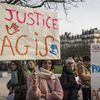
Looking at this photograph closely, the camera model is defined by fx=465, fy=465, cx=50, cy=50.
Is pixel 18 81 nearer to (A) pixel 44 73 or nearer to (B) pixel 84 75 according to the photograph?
(A) pixel 44 73

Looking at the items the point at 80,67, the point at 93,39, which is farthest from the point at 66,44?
the point at 80,67

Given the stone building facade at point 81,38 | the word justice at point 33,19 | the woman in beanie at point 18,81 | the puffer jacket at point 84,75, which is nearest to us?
the word justice at point 33,19

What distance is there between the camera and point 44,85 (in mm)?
5883

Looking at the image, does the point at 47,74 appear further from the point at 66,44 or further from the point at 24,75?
the point at 66,44

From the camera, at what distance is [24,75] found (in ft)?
24.7

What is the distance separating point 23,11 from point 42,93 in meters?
1.06

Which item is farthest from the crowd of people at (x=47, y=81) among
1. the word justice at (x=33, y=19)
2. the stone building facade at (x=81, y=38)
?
the stone building facade at (x=81, y=38)

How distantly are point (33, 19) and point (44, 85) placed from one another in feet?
2.79

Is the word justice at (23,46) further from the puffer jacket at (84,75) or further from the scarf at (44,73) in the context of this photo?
the puffer jacket at (84,75)

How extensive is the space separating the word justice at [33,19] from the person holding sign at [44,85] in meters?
0.52

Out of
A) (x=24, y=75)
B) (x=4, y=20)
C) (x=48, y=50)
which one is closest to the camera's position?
(x=4, y=20)

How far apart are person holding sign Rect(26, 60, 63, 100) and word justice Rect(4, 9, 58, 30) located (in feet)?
1.69

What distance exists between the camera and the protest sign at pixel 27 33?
5.60 meters

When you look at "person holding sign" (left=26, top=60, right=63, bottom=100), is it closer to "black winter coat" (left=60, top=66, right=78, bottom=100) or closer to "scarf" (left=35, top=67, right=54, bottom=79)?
"scarf" (left=35, top=67, right=54, bottom=79)
